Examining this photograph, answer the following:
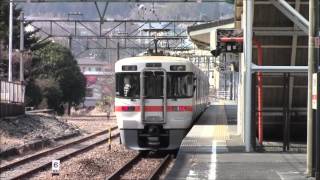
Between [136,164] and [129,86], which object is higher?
[129,86]

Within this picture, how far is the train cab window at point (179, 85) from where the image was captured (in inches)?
745

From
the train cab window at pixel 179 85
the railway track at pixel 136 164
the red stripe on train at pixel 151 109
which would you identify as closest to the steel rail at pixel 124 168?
the railway track at pixel 136 164

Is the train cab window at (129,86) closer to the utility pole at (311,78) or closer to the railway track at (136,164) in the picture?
the railway track at (136,164)

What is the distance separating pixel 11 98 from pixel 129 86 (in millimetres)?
20484

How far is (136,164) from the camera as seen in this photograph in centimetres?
1866

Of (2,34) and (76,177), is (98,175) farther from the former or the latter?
(2,34)

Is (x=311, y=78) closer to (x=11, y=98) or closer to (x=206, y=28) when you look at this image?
(x=206, y=28)

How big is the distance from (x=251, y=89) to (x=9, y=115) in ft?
68.9

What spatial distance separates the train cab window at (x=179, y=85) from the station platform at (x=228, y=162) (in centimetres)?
127

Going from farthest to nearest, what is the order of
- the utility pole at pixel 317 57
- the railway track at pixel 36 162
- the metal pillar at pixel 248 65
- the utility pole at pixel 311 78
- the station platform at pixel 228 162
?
the railway track at pixel 36 162
the metal pillar at pixel 248 65
the station platform at pixel 228 162
the utility pole at pixel 311 78
the utility pole at pixel 317 57

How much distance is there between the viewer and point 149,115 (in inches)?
738

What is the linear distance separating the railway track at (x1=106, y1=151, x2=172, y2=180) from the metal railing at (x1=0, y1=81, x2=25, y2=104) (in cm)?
1605

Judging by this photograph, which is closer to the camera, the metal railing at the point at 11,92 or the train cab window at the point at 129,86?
the train cab window at the point at 129,86

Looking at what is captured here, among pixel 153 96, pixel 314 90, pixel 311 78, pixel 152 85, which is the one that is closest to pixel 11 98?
pixel 152 85
